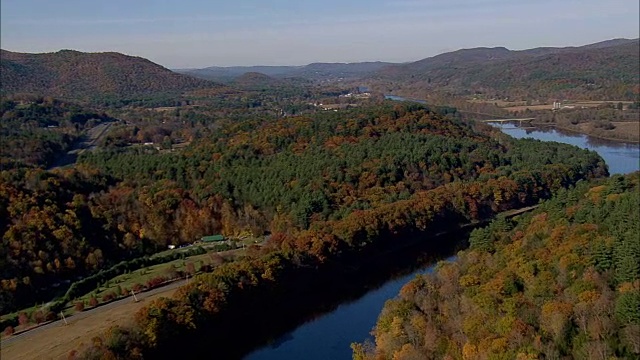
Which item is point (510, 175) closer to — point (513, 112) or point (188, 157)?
point (188, 157)

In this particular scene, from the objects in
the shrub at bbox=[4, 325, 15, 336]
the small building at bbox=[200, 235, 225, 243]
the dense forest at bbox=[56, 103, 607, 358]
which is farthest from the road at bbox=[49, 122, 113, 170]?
the shrub at bbox=[4, 325, 15, 336]

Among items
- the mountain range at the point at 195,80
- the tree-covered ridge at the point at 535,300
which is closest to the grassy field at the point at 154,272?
the tree-covered ridge at the point at 535,300

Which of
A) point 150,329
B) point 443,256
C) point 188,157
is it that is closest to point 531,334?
point 150,329

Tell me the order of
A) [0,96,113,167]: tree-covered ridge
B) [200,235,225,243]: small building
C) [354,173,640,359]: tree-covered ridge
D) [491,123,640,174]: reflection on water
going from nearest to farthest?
[354,173,640,359]: tree-covered ridge
[200,235,225,243]: small building
[0,96,113,167]: tree-covered ridge
[491,123,640,174]: reflection on water

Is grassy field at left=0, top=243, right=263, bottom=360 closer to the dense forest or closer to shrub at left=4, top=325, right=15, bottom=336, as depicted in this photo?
shrub at left=4, top=325, right=15, bottom=336

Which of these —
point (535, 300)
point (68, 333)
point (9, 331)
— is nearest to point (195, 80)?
point (9, 331)

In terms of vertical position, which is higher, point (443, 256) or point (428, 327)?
point (428, 327)
